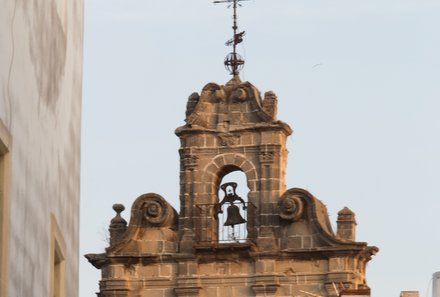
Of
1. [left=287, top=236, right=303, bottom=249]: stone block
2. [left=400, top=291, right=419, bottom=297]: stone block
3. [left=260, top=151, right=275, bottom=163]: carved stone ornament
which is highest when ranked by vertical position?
[left=260, top=151, right=275, bottom=163]: carved stone ornament

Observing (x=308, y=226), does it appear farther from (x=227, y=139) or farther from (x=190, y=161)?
(x=190, y=161)

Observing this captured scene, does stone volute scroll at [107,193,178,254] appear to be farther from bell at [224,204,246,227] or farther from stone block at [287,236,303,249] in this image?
stone block at [287,236,303,249]

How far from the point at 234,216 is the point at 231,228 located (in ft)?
1.06

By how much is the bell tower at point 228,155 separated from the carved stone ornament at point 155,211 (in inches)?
14.5

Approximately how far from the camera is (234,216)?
4559 cm

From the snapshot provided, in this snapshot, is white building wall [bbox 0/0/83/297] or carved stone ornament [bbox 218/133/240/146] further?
carved stone ornament [bbox 218/133/240/146]

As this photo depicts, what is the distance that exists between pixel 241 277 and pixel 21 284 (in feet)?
87.3

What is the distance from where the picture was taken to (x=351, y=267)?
4459 cm

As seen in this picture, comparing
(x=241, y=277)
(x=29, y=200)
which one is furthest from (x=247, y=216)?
(x=29, y=200)

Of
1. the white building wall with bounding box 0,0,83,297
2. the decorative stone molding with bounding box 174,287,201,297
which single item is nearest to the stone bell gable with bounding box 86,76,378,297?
the decorative stone molding with bounding box 174,287,201,297

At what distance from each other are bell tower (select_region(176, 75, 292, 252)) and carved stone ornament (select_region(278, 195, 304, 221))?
0.19 meters

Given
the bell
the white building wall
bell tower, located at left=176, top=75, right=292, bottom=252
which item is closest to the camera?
the white building wall

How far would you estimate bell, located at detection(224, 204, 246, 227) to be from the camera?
149 feet

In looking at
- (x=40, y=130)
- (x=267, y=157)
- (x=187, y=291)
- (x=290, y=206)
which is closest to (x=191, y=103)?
(x=267, y=157)
